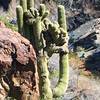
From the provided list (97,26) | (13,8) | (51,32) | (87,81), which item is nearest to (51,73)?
(87,81)

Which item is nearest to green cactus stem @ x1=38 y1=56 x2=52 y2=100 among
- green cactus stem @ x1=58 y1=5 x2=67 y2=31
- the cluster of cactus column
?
the cluster of cactus column

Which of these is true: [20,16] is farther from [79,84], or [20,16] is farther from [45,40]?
[79,84]

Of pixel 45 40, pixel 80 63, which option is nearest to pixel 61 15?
pixel 45 40

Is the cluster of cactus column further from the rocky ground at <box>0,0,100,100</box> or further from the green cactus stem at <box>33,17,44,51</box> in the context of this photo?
the rocky ground at <box>0,0,100,100</box>

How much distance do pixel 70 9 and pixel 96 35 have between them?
173 inches

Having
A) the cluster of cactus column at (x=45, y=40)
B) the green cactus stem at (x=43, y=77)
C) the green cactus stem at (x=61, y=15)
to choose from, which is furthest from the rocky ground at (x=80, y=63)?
the green cactus stem at (x=61, y=15)

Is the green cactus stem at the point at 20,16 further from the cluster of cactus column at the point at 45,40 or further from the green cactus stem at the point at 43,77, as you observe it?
the green cactus stem at the point at 43,77

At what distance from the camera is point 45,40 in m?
8.64

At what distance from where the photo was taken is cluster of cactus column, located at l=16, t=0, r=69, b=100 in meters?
8.48

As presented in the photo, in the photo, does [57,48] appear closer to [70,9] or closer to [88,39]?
[88,39]

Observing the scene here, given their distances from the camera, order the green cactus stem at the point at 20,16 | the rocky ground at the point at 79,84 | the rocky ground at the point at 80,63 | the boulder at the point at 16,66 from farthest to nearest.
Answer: the rocky ground at the point at 80,63
the rocky ground at the point at 79,84
the green cactus stem at the point at 20,16
the boulder at the point at 16,66

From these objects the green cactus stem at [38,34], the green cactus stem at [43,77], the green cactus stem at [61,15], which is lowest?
the green cactus stem at [43,77]

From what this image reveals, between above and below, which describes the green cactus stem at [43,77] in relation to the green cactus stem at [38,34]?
below

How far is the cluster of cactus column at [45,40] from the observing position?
27.8ft
